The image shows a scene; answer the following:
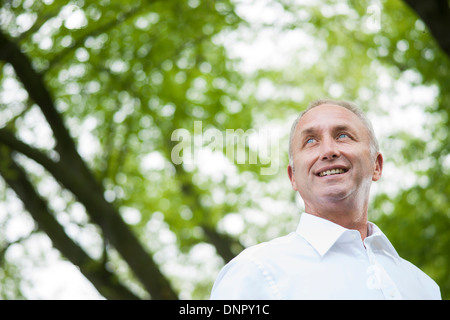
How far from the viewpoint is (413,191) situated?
8391mm

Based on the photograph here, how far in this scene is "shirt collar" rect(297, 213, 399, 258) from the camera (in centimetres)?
189

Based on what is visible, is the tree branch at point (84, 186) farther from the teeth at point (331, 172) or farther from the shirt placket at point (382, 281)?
the shirt placket at point (382, 281)

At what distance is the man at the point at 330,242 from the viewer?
5.67 ft

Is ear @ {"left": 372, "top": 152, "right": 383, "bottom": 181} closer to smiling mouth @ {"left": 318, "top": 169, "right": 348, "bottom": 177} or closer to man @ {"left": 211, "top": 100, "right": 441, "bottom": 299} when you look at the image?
man @ {"left": 211, "top": 100, "right": 441, "bottom": 299}

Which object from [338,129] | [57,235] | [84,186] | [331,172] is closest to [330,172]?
[331,172]

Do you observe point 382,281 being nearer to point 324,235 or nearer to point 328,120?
point 324,235

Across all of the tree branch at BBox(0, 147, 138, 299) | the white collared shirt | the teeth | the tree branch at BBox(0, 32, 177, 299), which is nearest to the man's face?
the teeth

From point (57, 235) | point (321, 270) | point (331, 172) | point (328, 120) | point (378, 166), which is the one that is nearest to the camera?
point (321, 270)

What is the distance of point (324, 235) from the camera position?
1.92 meters

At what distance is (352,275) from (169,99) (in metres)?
4.86

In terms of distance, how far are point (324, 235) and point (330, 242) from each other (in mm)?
37

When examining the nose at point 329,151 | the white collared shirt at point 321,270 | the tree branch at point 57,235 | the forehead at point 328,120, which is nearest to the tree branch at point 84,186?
the tree branch at point 57,235

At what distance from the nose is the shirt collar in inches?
8.8

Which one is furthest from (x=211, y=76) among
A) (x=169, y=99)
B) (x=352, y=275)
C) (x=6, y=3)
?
(x=352, y=275)
